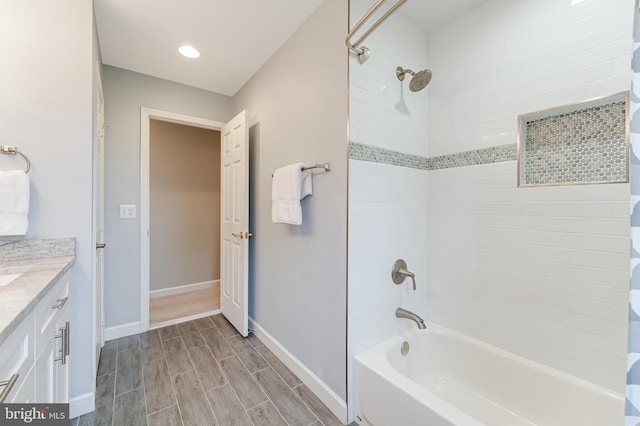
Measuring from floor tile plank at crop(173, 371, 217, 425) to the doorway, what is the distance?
54.5 inches

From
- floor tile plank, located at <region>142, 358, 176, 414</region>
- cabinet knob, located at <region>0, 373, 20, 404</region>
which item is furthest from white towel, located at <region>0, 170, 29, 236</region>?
floor tile plank, located at <region>142, 358, 176, 414</region>

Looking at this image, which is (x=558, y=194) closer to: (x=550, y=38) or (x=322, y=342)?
(x=550, y=38)

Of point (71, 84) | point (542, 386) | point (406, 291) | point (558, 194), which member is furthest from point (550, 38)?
point (71, 84)

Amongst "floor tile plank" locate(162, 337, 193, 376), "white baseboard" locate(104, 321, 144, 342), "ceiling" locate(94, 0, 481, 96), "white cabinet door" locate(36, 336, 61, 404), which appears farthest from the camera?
"white baseboard" locate(104, 321, 144, 342)

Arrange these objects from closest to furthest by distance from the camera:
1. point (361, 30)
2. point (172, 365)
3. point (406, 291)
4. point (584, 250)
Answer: point (584, 250)
point (361, 30)
point (406, 291)
point (172, 365)

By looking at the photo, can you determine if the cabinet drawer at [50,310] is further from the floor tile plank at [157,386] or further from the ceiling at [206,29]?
the ceiling at [206,29]

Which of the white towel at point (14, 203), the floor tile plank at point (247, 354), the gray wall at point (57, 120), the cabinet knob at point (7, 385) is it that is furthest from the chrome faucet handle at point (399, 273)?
the white towel at point (14, 203)

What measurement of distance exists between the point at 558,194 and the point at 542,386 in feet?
3.29

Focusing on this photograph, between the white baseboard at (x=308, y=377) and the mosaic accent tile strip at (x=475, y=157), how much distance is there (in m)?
1.64

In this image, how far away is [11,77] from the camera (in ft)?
4.53

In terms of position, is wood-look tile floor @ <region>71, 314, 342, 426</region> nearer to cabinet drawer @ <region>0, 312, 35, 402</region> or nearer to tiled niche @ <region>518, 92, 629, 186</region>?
cabinet drawer @ <region>0, 312, 35, 402</region>

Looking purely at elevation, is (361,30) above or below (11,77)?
above

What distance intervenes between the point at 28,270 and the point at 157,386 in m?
1.06

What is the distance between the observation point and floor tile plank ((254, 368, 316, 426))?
153cm
